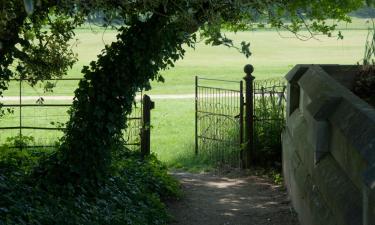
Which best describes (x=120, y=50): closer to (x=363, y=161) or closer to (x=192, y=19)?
(x=192, y=19)

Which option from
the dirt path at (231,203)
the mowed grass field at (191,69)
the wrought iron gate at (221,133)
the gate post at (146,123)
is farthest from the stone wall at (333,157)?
the wrought iron gate at (221,133)

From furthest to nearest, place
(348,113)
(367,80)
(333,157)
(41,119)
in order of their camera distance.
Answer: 1. (41,119)
2. (367,80)
3. (333,157)
4. (348,113)

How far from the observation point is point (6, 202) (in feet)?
22.5

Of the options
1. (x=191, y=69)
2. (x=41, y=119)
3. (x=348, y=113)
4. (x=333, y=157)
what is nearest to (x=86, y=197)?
(x=333, y=157)

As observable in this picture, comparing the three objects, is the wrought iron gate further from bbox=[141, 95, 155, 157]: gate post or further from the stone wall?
the stone wall

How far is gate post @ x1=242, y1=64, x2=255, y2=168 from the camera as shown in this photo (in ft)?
45.4

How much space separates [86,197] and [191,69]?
39526 mm

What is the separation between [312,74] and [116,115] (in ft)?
7.98

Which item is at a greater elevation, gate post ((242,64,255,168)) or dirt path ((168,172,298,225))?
gate post ((242,64,255,168))

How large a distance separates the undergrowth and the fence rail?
0.84 meters

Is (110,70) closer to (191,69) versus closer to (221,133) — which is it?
(221,133)

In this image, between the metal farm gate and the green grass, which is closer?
the metal farm gate

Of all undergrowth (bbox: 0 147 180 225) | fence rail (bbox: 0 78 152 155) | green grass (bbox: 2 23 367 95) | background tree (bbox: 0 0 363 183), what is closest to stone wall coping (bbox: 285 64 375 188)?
background tree (bbox: 0 0 363 183)

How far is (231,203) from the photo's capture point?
423 inches
